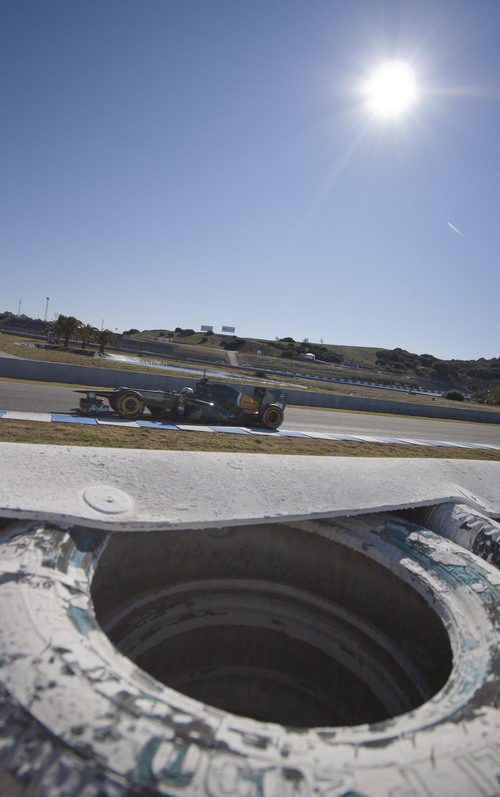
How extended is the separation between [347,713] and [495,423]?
104ft

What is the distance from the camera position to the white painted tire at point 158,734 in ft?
5.65

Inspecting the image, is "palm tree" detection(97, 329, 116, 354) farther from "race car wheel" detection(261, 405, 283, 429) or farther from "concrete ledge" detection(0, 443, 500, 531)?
"concrete ledge" detection(0, 443, 500, 531)

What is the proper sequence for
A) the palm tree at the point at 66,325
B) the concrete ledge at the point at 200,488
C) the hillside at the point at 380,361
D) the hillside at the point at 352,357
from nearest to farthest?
the concrete ledge at the point at 200,488
the palm tree at the point at 66,325
the hillside at the point at 352,357
the hillside at the point at 380,361

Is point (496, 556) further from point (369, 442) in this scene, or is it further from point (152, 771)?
point (369, 442)

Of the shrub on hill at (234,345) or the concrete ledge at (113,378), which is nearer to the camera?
the concrete ledge at (113,378)

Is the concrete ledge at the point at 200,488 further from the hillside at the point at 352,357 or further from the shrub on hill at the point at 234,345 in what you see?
the shrub on hill at the point at 234,345

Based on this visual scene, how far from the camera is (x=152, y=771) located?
1729 millimetres

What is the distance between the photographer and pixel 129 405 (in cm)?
1145

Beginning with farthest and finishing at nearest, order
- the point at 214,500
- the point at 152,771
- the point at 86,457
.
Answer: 1. the point at 86,457
2. the point at 214,500
3. the point at 152,771

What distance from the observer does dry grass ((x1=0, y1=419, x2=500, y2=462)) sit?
307 inches

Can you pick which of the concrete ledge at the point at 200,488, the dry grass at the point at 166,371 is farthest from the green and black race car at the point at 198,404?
the dry grass at the point at 166,371

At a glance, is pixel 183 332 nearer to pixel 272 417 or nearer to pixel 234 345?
pixel 234 345

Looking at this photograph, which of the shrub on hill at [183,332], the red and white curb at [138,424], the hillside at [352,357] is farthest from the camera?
the shrub on hill at [183,332]

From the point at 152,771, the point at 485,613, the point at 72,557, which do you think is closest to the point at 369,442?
the point at 485,613
